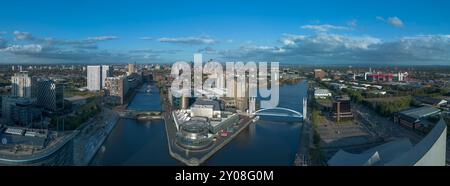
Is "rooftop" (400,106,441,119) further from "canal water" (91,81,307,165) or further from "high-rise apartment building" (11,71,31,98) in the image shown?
"high-rise apartment building" (11,71,31,98)

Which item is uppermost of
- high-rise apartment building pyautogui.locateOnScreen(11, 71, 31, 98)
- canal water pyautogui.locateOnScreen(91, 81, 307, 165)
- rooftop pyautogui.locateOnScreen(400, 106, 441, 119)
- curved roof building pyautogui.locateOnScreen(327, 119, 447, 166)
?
high-rise apartment building pyautogui.locateOnScreen(11, 71, 31, 98)

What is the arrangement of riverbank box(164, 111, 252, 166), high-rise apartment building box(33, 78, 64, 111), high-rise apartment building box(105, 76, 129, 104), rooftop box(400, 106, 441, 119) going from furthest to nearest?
1. high-rise apartment building box(105, 76, 129, 104)
2. high-rise apartment building box(33, 78, 64, 111)
3. rooftop box(400, 106, 441, 119)
4. riverbank box(164, 111, 252, 166)

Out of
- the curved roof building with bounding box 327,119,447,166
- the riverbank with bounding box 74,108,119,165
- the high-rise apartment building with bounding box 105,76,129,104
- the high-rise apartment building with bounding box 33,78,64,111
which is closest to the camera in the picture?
the curved roof building with bounding box 327,119,447,166

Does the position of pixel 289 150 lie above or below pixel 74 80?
below

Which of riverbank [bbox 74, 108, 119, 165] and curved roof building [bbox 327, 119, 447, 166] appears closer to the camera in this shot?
curved roof building [bbox 327, 119, 447, 166]

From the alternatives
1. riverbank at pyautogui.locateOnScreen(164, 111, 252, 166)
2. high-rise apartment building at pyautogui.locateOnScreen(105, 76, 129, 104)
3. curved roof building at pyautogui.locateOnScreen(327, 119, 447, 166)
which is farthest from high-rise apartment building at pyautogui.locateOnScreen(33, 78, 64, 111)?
curved roof building at pyautogui.locateOnScreen(327, 119, 447, 166)

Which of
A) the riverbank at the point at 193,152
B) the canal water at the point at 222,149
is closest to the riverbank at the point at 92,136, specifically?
the canal water at the point at 222,149

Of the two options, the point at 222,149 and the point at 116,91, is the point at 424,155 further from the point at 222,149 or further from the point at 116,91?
the point at 116,91
